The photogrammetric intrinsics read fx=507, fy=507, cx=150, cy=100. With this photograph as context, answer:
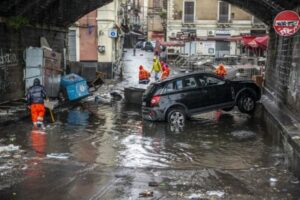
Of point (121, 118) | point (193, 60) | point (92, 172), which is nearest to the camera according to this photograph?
point (92, 172)

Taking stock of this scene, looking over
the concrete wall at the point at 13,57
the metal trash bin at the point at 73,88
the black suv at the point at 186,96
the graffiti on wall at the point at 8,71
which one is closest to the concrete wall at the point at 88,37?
the concrete wall at the point at 13,57

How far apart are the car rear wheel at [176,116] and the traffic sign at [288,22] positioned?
4243 mm

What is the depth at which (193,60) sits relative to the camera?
169ft

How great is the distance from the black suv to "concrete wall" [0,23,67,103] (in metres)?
6.47

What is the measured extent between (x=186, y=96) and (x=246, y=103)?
293cm

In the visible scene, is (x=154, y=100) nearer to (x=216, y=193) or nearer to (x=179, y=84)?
(x=179, y=84)

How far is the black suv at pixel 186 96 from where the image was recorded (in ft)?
54.9

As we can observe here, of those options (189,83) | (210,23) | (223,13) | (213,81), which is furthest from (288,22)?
(210,23)

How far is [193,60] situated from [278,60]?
30.1 metres

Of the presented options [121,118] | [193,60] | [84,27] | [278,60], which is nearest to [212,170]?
[121,118]

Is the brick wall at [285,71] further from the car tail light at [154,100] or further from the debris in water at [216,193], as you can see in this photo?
the debris in water at [216,193]

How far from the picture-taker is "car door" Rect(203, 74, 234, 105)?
17.5 metres

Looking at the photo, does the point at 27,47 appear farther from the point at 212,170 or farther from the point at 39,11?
the point at 212,170

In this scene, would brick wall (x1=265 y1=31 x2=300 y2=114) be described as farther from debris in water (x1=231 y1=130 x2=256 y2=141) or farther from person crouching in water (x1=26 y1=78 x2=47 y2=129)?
person crouching in water (x1=26 y1=78 x2=47 y2=129)
